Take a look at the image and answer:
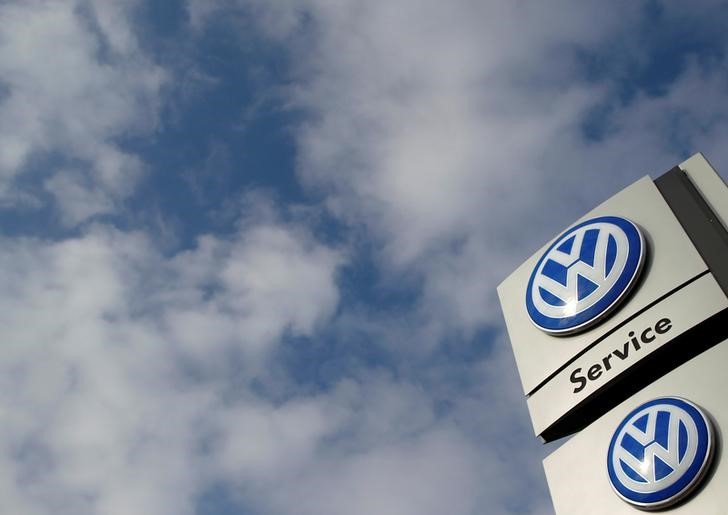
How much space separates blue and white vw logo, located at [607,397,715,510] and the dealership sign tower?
0.5 inches

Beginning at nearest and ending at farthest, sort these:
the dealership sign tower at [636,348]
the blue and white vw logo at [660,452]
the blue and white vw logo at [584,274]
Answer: the blue and white vw logo at [660,452] → the dealership sign tower at [636,348] → the blue and white vw logo at [584,274]

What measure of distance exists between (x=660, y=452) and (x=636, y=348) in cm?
170

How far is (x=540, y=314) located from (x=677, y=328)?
8.04 feet

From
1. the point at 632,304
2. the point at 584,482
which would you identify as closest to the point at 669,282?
the point at 632,304

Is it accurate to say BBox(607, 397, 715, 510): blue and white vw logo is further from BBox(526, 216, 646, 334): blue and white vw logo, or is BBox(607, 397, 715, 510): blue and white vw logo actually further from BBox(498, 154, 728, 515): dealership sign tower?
BBox(526, 216, 646, 334): blue and white vw logo

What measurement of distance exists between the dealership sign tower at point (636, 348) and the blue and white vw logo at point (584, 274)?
0.02 metres

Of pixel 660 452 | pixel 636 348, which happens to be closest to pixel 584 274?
pixel 636 348

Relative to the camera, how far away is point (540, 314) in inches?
446

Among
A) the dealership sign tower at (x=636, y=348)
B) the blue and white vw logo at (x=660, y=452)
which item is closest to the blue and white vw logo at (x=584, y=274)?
the dealership sign tower at (x=636, y=348)

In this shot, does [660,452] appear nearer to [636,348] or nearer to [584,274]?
[636,348]

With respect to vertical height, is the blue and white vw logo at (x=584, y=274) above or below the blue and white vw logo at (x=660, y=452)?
above

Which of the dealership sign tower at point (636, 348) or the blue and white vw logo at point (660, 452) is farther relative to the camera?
the dealership sign tower at point (636, 348)

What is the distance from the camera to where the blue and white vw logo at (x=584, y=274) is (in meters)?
10.3

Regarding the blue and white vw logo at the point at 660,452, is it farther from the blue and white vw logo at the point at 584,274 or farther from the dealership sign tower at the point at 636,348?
the blue and white vw logo at the point at 584,274
